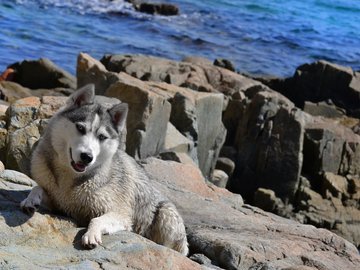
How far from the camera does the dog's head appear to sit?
6.71 metres

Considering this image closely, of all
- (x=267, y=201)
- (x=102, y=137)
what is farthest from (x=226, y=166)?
(x=102, y=137)

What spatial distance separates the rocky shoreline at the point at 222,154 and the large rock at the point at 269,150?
0.03 metres

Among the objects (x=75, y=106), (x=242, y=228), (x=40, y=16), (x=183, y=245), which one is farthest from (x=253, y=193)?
(x=40, y=16)

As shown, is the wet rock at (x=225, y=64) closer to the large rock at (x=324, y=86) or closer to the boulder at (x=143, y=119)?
the large rock at (x=324, y=86)

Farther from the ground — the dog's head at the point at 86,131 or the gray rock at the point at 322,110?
the dog's head at the point at 86,131

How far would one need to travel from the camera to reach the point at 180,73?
2405 centimetres

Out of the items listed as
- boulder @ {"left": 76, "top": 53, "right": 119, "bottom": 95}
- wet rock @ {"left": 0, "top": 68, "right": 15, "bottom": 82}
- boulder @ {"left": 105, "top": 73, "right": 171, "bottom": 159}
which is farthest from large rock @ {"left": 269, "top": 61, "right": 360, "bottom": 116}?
boulder @ {"left": 105, "top": 73, "right": 171, "bottom": 159}

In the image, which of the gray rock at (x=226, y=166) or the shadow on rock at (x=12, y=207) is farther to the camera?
the gray rock at (x=226, y=166)

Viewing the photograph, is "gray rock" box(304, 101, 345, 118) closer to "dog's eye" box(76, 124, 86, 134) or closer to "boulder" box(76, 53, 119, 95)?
"boulder" box(76, 53, 119, 95)

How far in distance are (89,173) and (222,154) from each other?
12601 mm

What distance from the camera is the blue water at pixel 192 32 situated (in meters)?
30.1

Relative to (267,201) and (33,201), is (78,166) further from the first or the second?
(267,201)

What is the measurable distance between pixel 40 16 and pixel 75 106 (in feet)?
94.5

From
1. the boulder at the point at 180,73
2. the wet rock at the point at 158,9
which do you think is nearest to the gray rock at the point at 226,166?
the boulder at the point at 180,73
